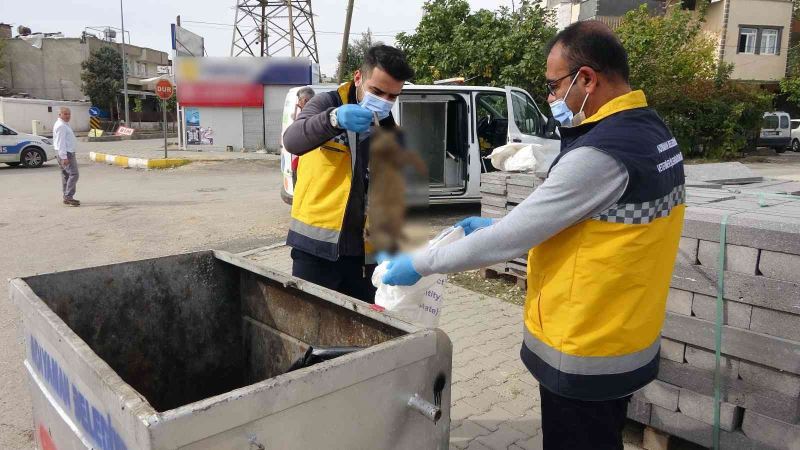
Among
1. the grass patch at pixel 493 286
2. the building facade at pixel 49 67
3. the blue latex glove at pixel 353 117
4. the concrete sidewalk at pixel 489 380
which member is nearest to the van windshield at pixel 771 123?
the grass patch at pixel 493 286

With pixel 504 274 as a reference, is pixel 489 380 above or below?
below

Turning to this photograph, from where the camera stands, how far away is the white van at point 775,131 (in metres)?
23.0

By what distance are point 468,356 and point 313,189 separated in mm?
2178

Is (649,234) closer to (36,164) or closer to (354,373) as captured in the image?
(354,373)

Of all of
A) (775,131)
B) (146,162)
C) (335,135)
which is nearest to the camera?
(335,135)

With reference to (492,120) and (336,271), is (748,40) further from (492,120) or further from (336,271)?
(336,271)

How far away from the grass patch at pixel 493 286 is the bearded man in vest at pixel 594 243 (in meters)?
3.74

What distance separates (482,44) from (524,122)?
6618 millimetres

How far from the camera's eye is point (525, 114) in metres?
9.76

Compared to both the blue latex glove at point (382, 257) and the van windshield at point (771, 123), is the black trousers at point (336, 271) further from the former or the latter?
the van windshield at point (771, 123)

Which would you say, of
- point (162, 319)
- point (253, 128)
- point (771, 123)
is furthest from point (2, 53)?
point (162, 319)

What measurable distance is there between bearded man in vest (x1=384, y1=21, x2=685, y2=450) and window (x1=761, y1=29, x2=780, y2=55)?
35.7m

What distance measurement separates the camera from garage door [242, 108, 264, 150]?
22.1 metres

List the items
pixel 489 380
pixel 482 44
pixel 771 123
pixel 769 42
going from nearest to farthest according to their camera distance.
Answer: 1. pixel 489 380
2. pixel 482 44
3. pixel 771 123
4. pixel 769 42
